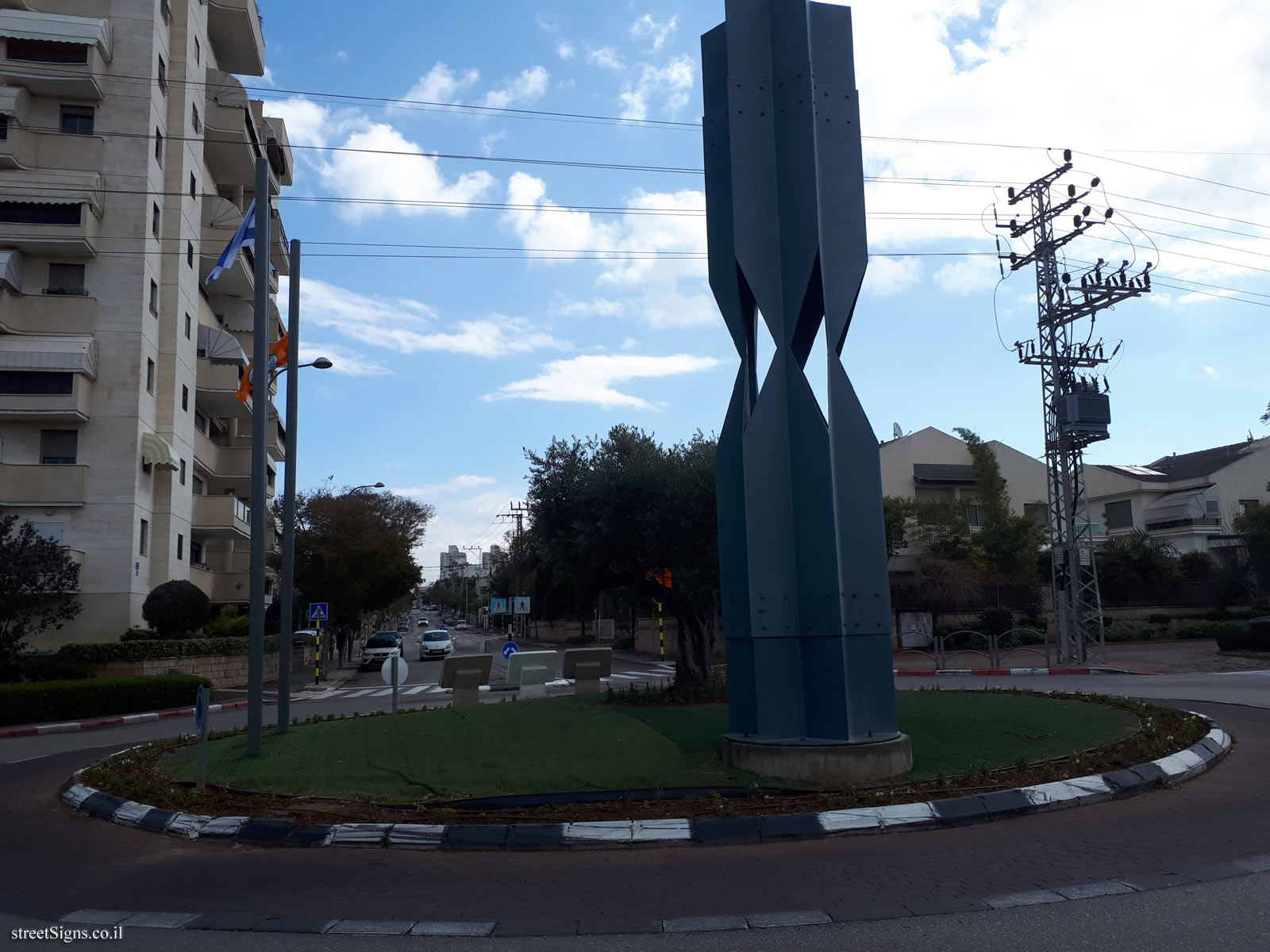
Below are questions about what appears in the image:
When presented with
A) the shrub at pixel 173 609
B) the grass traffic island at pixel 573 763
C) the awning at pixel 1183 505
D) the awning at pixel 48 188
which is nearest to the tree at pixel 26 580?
the shrub at pixel 173 609

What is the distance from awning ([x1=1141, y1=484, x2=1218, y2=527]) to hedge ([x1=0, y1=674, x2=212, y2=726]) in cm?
4674

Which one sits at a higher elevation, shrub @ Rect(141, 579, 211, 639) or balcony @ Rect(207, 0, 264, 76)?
balcony @ Rect(207, 0, 264, 76)

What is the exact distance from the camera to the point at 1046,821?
8000 mm

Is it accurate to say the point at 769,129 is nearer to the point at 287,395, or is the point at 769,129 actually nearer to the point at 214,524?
the point at 287,395

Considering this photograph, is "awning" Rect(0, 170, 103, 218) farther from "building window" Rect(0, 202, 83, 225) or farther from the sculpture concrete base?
the sculpture concrete base

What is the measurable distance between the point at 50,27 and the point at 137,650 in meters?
19.4

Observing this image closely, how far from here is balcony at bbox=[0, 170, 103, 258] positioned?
29.9 metres

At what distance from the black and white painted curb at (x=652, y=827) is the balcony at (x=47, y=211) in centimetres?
2701

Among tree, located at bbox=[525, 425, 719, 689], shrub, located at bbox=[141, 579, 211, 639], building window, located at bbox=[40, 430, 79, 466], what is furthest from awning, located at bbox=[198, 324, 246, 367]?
tree, located at bbox=[525, 425, 719, 689]

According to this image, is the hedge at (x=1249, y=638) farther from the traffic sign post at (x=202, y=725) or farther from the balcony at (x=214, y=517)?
the balcony at (x=214, y=517)

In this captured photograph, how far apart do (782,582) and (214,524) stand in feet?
106

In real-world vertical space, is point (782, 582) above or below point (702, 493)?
below

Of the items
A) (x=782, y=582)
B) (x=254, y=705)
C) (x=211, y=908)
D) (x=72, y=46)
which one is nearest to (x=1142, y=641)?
(x=782, y=582)

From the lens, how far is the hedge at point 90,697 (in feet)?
70.8
